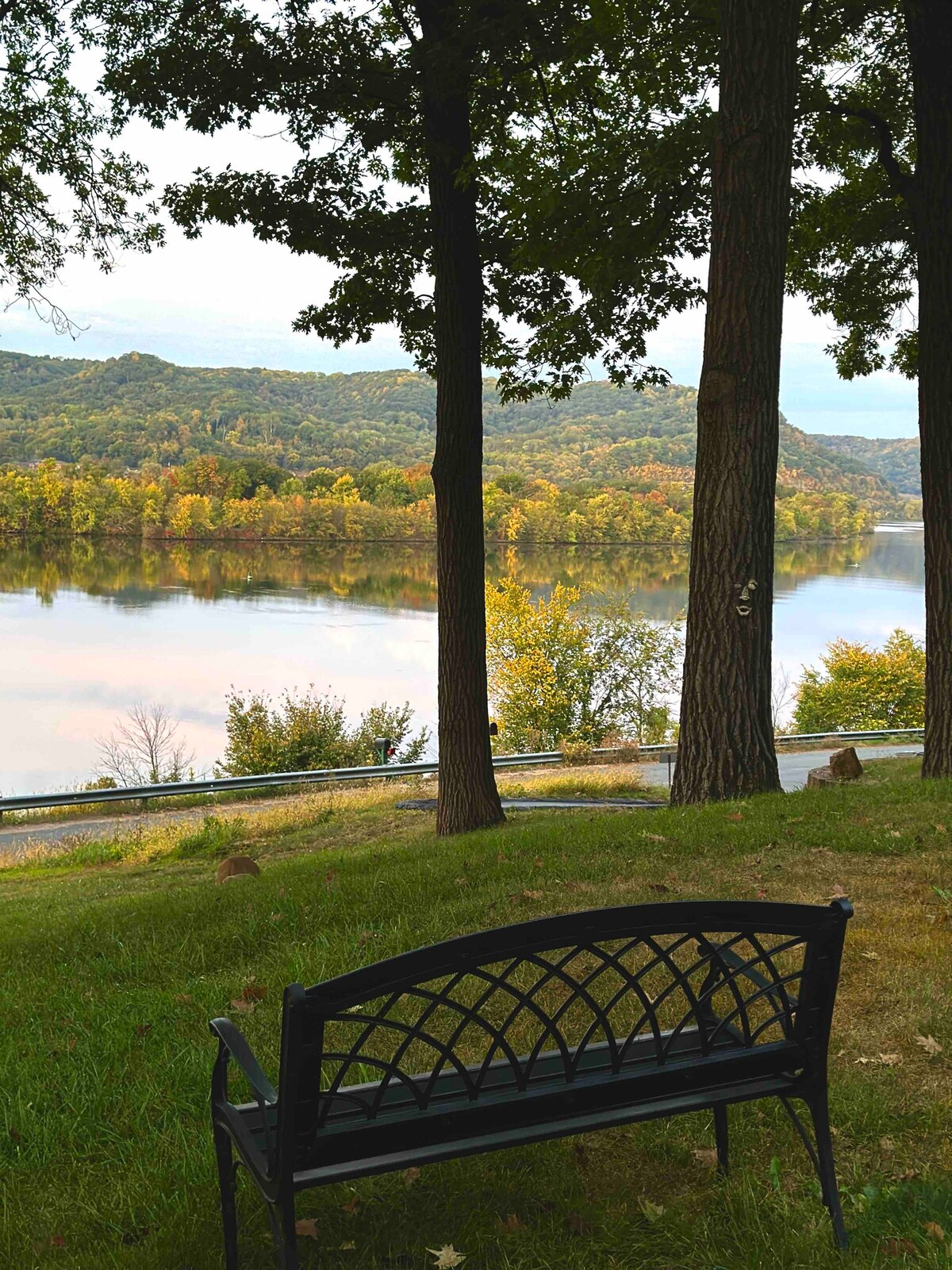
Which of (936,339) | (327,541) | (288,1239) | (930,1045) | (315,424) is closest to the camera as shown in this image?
(288,1239)

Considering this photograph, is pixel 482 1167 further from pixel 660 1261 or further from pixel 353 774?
pixel 353 774

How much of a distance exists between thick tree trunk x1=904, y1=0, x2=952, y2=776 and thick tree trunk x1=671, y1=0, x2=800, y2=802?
174 centimetres

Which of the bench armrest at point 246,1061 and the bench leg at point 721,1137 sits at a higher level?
the bench armrest at point 246,1061

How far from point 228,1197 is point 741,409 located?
21.4 ft

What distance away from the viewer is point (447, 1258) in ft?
7.99

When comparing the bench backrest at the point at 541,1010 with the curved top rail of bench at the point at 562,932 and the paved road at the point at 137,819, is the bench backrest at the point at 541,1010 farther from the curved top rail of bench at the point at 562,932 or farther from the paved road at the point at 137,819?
the paved road at the point at 137,819

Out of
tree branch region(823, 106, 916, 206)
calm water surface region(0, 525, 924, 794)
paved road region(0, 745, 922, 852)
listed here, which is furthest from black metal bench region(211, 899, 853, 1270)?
calm water surface region(0, 525, 924, 794)

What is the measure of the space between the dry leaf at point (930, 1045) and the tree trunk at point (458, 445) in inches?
234

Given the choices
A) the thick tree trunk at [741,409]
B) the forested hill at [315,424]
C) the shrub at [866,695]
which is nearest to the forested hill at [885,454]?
the forested hill at [315,424]

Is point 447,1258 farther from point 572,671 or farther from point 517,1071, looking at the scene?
point 572,671

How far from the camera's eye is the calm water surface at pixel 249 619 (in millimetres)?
44219

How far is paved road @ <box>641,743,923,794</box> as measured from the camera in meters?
16.6

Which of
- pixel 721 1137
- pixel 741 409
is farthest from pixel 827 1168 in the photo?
pixel 741 409

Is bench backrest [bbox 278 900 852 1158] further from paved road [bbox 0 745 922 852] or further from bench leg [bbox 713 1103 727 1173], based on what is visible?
paved road [bbox 0 745 922 852]
